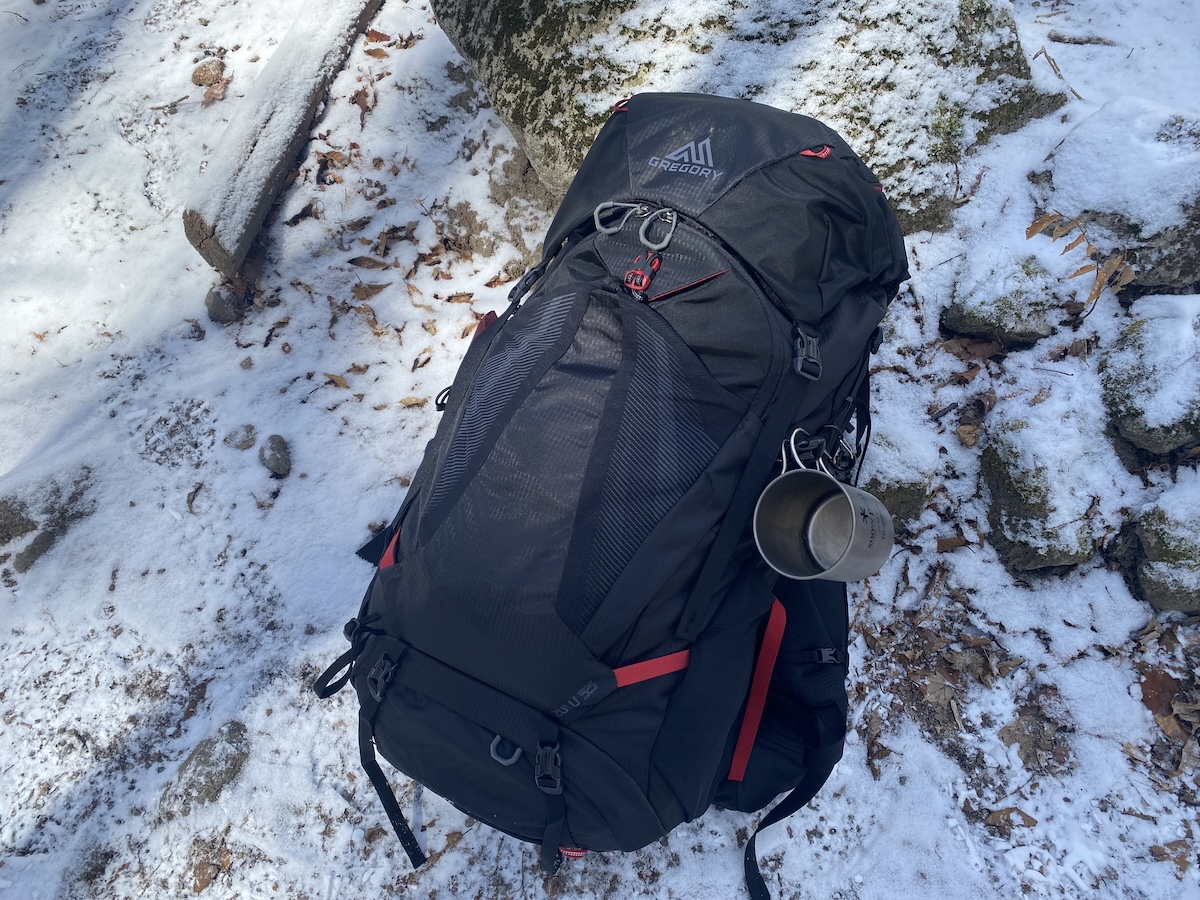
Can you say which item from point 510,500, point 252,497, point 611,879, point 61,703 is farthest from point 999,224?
point 61,703

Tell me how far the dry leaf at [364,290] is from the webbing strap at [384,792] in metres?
2.19

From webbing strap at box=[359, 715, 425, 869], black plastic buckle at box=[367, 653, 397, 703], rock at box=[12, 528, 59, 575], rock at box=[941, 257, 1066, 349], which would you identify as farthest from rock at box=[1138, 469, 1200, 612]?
rock at box=[12, 528, 59, 575]

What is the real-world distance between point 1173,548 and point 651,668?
206 cm

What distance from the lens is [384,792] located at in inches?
85.6

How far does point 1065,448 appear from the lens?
254 cm

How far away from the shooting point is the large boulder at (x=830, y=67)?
2.70 m

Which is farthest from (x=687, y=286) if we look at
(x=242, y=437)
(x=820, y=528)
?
(x=242, y=437)

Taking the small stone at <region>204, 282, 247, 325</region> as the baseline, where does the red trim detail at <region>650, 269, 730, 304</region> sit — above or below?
above

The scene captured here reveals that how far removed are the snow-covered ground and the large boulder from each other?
0.21 metres

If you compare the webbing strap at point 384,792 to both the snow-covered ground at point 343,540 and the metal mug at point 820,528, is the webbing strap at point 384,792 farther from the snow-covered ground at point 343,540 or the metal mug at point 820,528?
the metal mug at point 820,528

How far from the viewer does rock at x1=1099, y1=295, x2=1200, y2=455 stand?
2.41m

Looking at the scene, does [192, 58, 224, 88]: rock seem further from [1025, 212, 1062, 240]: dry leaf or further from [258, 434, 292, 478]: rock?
[1025, 212, 1062, 240]: dry leaf

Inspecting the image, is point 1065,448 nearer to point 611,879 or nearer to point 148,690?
point 611,879

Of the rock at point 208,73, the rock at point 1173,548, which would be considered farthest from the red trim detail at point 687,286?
the rock at point 208,73
